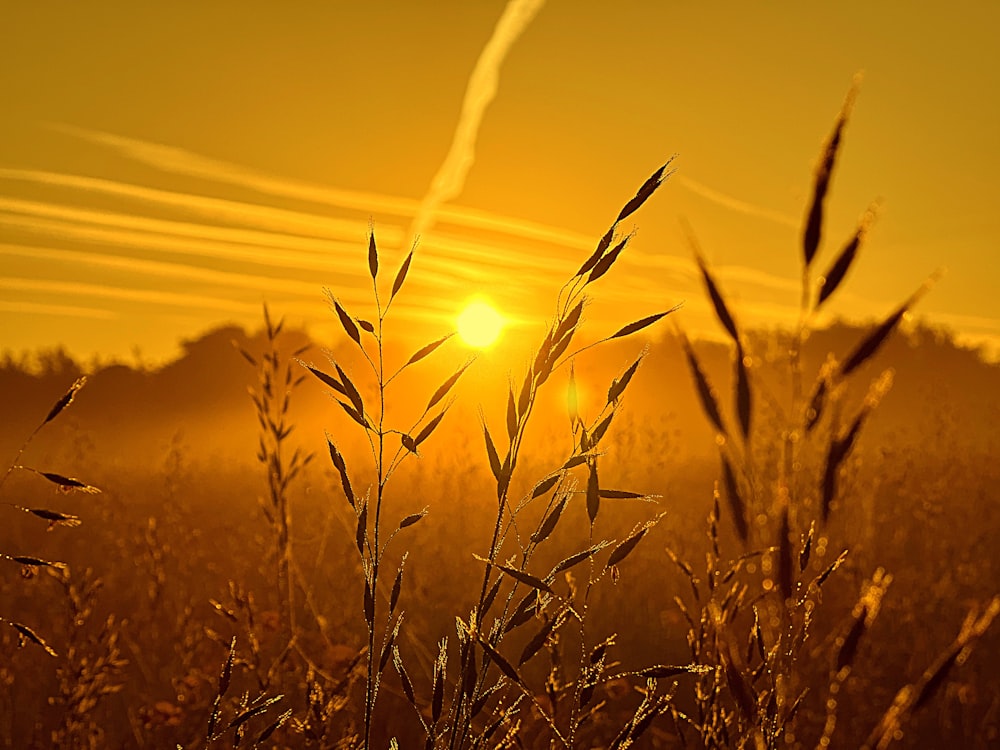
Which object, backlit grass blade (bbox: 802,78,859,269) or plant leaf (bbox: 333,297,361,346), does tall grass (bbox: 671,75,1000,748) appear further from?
plant leaf (bbox: 333,297,361,346)

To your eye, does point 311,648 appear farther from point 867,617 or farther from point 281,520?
point 867,617

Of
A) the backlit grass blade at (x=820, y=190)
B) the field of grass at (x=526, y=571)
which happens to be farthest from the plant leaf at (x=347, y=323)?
the backlit grass blade at (x=820, y=190)

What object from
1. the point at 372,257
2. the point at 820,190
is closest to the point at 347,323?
the point at 372,257

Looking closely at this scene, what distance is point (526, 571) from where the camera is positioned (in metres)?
1.51

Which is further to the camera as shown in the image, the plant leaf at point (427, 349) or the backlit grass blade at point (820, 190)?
the plant leaf at point (427, 349)

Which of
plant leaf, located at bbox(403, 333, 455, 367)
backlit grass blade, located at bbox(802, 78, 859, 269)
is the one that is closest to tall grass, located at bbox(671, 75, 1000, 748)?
backlit grass blade, located at bbox(802, 78, 859, 269)

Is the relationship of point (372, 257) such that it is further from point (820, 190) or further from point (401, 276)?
point (820, 190)

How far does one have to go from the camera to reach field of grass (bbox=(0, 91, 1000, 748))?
3.69ft

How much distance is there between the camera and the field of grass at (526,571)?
113 cm

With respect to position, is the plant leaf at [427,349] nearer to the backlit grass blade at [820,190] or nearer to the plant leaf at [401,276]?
the plant leaf at [401,276]

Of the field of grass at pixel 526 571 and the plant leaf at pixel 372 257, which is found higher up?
the plant leaf at pixel 372 257

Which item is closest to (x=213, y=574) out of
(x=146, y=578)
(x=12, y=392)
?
(x=146, y=578)

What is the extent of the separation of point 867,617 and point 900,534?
207 inches

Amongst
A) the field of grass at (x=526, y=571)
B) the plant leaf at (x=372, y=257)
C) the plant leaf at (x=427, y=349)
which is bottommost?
the field of grass at (x=526, y=571)
